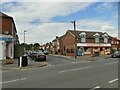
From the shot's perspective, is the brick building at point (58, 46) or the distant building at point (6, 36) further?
the brick building at point (58, 46)

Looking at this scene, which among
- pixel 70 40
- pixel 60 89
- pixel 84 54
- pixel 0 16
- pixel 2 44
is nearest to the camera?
pixel 60 89

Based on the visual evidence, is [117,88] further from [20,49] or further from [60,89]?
[20,49]

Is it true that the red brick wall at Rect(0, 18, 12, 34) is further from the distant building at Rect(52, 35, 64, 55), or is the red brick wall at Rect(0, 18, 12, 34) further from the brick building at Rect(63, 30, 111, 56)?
the distant building at Rect(52, 35, 64, 55)

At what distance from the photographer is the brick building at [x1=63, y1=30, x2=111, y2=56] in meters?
62.5

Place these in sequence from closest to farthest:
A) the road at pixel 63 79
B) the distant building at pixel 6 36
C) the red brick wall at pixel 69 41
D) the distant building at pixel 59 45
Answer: the road at pixel 63 79 < the distant building at pixel 6 36 < the red brick wall at pixel 69 41 < the distant building at pixel 59 45

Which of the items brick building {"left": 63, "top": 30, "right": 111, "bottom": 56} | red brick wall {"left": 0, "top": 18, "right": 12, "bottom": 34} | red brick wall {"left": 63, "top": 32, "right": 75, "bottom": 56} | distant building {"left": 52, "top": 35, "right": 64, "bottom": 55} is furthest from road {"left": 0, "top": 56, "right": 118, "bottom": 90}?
distant building {"left": 52, "top": 35, "right": 64, "bottom": 55}

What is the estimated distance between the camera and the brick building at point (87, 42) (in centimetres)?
6250

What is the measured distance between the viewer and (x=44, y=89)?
1019 centimetres

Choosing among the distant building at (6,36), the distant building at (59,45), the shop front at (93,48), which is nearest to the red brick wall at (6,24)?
the distant building at (6,36)

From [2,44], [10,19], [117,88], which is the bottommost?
[117,88]

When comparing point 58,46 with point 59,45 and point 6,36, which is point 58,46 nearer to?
point 59,45

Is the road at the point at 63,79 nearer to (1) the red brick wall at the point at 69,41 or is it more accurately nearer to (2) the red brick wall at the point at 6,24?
(2) the red brick wall at the point at 6,24

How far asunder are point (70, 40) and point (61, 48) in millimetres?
15392

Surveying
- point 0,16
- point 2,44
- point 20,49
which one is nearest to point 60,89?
point 2,44
